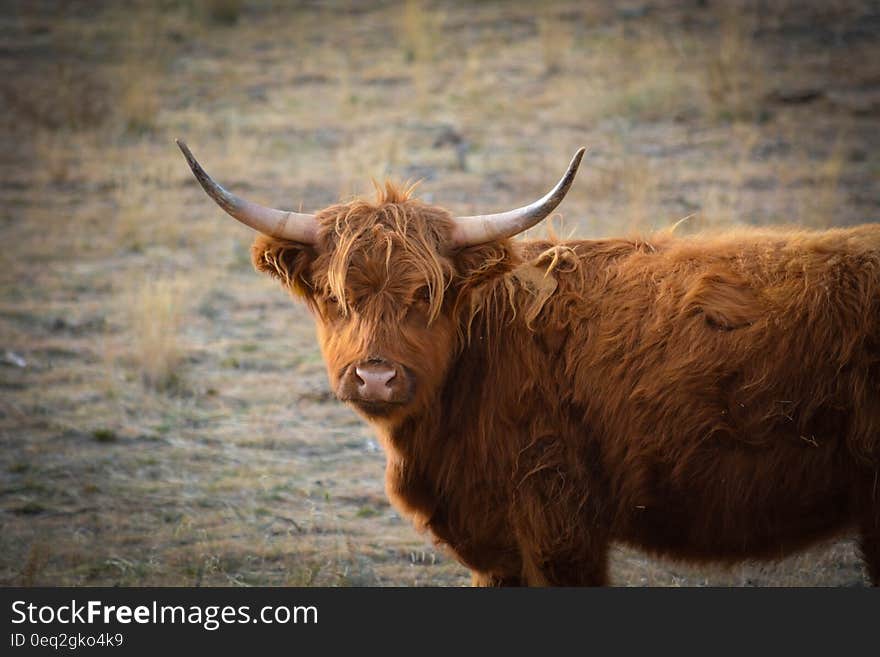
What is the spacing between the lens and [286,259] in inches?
198

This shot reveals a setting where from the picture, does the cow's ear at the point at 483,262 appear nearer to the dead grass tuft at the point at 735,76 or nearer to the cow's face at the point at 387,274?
the cow's face at the point at 387,274

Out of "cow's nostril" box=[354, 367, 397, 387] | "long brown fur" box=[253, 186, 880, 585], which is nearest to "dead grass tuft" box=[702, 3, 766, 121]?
"long brown fur" box=[253, 186, 880, 585]

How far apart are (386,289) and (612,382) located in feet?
3.30

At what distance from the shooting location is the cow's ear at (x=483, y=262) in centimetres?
484

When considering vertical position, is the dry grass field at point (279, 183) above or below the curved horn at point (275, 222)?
below

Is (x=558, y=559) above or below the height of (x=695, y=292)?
below

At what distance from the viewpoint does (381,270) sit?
477cm

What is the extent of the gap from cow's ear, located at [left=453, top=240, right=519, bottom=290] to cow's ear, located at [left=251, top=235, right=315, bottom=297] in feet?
2.11

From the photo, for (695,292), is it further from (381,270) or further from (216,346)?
(216,346)

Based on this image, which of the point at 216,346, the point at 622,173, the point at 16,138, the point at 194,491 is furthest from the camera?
the point at 16,138

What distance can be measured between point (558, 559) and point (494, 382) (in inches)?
30.6

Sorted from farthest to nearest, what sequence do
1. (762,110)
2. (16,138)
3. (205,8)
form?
(205,8)
(16,138)
(762,110)

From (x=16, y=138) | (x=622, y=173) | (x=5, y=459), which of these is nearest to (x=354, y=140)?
(x=622, y=173)

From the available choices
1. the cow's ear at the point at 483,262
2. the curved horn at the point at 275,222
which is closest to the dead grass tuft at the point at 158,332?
the curved horn at the point at 275,222
